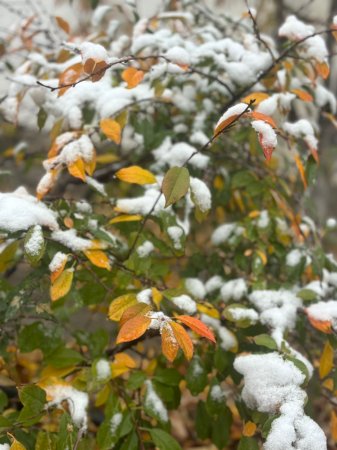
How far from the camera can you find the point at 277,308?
43.8 inches

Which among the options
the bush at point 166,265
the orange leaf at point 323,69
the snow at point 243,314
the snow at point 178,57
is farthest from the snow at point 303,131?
the snow at point 243,314

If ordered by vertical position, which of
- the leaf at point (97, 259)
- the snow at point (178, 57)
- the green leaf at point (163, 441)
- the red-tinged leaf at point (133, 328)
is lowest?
the green leaf at point (163, 441)

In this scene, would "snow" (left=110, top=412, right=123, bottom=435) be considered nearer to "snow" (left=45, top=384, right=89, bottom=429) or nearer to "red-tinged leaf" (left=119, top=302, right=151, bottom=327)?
"snow" (left=45, top=384, right=89, bottom=429)

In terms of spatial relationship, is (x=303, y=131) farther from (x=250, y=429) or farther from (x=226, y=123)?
(x=250, y=429)

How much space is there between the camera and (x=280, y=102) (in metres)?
1.21

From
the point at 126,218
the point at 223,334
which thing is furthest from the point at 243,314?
the point at 126,218

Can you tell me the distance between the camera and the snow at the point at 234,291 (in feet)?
3.92

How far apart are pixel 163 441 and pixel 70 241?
0.45 meters

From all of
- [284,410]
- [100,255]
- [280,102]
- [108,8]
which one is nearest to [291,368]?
[284,410]

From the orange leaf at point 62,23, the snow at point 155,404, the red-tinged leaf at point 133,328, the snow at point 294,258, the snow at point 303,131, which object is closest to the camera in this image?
the red-tinged leaf at point 133,328

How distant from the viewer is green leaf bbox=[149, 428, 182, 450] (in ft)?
3.12

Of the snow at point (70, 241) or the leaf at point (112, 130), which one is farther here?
the leaf at point (112, 130)

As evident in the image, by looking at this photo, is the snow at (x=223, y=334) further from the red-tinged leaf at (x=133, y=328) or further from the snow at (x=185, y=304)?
the red-tinged leaf at (x=133, y=328)

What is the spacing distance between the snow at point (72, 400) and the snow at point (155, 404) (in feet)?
0.46
